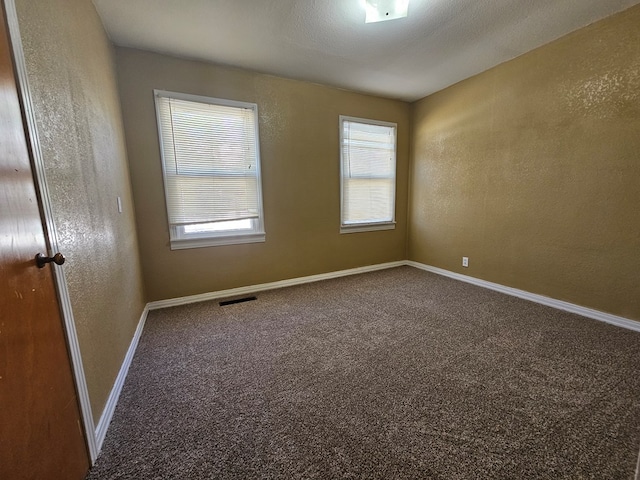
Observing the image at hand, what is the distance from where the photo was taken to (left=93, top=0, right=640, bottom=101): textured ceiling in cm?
196

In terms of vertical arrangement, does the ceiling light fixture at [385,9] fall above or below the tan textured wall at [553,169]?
above

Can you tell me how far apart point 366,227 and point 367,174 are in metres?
0.80

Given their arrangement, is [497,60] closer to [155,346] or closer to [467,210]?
[467,210]

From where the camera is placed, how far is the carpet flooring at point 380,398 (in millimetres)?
1118

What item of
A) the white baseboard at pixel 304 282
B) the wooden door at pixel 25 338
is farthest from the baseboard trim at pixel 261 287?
the wooden door at pixel 25 338

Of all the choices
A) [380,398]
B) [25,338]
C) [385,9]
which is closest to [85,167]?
[25,338]

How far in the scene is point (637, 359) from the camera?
1.77m

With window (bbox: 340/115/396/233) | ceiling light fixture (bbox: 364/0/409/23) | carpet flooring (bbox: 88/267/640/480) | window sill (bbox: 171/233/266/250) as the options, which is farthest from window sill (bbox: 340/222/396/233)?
ceiling light fixture (bbox: 364/0/409/23)

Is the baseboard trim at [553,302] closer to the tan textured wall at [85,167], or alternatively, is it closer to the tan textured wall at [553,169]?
the tan textured wall at [553,169]

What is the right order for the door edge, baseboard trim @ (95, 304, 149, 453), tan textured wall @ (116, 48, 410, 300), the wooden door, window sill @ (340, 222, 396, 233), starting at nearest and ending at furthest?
1. the wooden door
2. the door edge
3. baseboard trim @ (95, 304, 149, 453)
4. tan textured wall @ (116, 48, 410, 300)
5. window sill @ (340, 222, 396, 233)

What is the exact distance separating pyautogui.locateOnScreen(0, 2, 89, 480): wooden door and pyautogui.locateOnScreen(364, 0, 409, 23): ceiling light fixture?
6.69 feet

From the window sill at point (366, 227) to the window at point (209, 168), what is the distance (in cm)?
129

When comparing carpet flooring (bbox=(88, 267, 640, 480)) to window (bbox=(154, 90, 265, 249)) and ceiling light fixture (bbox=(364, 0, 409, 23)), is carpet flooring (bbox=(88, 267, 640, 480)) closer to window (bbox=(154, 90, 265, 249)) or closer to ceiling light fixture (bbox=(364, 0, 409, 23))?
window (bbox=(154, 90, 265, 249))

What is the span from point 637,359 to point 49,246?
343cm
